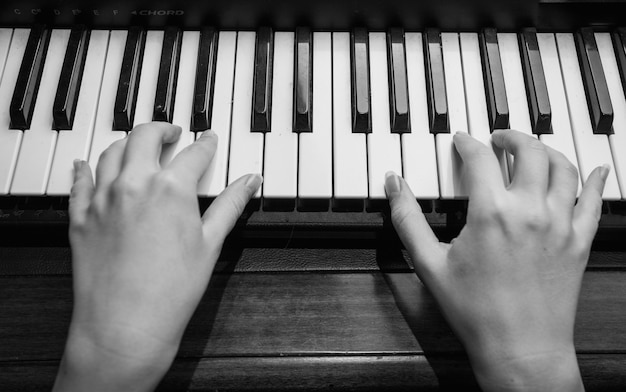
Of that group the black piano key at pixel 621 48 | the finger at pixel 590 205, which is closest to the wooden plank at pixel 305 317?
the finger at pixel 590 205

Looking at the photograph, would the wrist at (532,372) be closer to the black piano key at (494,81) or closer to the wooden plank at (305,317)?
the wooden plank at (305,317)

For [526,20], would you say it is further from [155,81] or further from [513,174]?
[155,81]

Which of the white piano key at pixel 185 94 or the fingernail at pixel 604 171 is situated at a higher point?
the white piano key at pixel 185 94

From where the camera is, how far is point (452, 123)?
827 millimetres

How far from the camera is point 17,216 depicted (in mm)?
781

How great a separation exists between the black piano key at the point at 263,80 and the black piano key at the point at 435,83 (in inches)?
10.0

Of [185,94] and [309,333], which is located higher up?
[185,94]

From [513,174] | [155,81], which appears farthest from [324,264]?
[155,81]

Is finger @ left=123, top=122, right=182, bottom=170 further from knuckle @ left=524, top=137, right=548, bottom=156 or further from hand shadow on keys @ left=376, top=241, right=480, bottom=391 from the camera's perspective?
knuckle @ left=524, top=137, right=548, bottom=156

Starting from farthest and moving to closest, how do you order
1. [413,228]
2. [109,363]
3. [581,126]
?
[581,126]
[413,228]
[109,363]

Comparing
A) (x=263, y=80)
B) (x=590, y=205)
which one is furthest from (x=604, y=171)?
(x=263, y=80)

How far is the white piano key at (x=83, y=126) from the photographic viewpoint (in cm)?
78

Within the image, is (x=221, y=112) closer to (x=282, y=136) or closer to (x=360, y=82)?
(x=282, y=136)

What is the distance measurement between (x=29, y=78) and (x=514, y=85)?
78 cm
